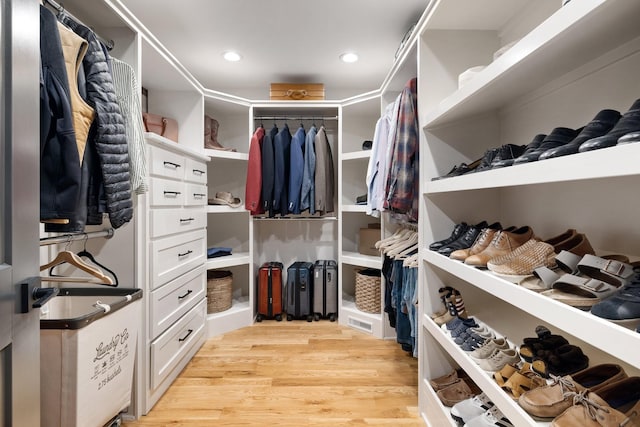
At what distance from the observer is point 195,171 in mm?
2162

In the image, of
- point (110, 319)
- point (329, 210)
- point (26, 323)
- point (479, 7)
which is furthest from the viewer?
point (329, 210)

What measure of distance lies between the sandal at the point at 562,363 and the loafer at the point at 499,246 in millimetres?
327

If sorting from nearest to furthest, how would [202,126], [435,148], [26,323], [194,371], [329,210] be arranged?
[26,323] → [435,148] → [194,371] → [202,126] → [329,210]

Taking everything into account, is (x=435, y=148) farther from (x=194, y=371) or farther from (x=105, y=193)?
(x=194, y=371)

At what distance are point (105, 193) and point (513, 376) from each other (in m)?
1.52

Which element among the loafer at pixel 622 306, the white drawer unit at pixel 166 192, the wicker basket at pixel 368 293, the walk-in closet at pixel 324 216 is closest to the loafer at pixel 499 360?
the walk-in closet at pixel 324 216

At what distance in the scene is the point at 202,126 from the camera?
240 cm

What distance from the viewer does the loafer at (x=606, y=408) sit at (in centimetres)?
70

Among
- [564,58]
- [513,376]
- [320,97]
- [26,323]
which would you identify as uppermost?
[320,97]

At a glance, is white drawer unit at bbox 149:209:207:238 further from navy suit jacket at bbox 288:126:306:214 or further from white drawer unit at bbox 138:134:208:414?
navy suit jacket at bbox 288:126:306:214

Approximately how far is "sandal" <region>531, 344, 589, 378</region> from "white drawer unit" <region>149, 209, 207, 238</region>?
1.72 meters

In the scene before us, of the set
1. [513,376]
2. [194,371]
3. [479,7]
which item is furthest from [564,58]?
[194,371]

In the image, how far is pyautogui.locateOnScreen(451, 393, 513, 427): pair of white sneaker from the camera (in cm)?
108

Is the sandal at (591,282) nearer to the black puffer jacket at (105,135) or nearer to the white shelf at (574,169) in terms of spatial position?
the white shelf at (574,169)
